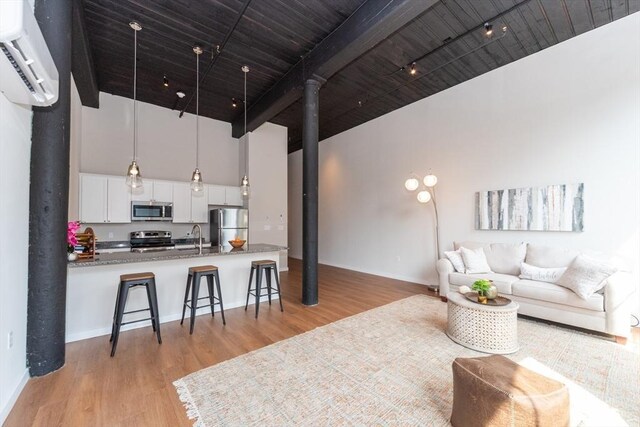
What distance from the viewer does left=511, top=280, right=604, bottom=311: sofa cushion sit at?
2.94 meters

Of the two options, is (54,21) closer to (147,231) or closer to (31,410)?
(31,410)

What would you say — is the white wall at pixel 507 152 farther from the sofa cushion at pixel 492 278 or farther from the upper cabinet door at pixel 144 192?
the upper cabinet door at pixel 144 192

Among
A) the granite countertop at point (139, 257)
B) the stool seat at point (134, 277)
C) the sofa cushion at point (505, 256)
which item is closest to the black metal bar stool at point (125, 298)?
the stool seat at point (134, 277)

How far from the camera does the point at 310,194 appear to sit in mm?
4102

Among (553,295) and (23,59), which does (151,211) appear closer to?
(23,59)

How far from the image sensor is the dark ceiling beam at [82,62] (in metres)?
2.98

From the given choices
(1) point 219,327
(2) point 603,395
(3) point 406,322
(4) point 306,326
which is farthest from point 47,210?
(2) point 603,395

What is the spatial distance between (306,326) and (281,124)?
525 centimetres

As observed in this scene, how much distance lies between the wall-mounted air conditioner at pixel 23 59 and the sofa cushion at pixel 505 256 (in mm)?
5359

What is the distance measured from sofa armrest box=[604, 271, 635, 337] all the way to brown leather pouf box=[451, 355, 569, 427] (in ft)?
6.97

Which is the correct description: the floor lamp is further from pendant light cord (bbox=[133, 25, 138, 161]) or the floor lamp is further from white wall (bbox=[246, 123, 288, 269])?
pendant light cord (bbox=[133, 25, 138, 161])

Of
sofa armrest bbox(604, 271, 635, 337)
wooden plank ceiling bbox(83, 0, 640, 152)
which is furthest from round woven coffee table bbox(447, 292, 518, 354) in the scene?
wooden plank ceiling bbox(83, 0, 640, 152)

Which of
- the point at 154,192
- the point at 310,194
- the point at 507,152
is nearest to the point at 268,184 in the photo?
the point at 154,192

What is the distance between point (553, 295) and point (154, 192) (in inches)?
260
